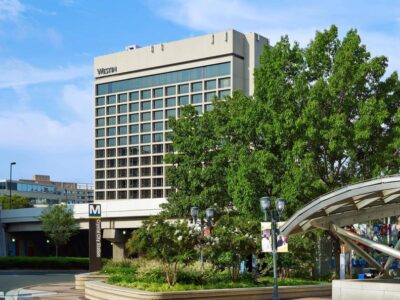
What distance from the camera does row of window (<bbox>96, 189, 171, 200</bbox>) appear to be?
128 meters

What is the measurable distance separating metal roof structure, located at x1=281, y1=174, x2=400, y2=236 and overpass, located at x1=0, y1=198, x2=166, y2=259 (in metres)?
43.1

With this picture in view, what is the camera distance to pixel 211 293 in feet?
82.4

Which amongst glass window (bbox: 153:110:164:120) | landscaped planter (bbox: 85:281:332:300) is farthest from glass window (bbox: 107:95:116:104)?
landscaped planter (bbox: 85:281:332:300)

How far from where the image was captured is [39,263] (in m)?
64.8

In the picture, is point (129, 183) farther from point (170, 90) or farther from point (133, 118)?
point (170, 90)

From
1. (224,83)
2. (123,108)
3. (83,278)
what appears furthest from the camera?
(123,108)

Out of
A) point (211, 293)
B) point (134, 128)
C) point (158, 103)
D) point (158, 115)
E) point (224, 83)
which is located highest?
point (224, 83)

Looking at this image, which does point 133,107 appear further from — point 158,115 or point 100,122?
point 100,122

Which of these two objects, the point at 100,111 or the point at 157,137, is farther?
the point at 100,111

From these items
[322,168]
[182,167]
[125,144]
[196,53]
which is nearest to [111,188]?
[125,144]

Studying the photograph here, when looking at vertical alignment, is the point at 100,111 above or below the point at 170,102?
above

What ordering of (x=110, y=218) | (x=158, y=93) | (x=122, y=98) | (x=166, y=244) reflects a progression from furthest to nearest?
(x=122, y=98)
(x=158, y=93)
(x=110, y=218)
(x=166, y=244)

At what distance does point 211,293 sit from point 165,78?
10680cm

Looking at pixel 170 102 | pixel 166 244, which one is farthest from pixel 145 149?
Answer: pixel 166 244
